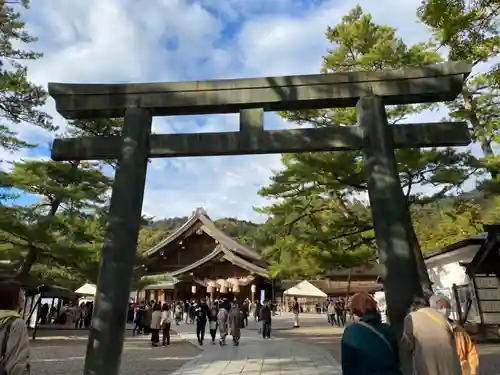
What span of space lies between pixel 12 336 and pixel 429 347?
311 cm

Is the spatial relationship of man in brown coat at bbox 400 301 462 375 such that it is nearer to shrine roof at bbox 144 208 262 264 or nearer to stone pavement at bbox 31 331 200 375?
stone pavement at bbox 31 331 200 375

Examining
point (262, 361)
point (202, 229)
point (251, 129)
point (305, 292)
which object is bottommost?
point (262, 361)

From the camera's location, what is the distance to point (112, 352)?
16.4 ft

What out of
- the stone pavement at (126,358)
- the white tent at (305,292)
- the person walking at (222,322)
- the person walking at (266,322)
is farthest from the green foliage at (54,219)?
the white tent at (305,292)

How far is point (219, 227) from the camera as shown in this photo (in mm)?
44094

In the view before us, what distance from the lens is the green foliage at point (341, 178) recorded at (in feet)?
40.9

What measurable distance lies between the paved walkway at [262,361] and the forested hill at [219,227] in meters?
10.4

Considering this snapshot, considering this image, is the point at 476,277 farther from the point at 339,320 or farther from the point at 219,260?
the point at 219,260

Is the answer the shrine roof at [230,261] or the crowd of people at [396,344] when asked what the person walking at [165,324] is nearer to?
the crowd of people at [396,344]

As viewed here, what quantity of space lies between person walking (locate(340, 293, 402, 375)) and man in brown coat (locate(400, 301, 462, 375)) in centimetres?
22

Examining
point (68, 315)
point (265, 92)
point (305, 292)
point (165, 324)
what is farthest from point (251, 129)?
point (68, 315)

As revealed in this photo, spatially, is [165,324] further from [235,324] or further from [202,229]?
[202,229]

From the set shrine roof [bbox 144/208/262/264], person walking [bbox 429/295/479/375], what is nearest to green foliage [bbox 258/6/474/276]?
person walking [bbox 429/295/479/375]

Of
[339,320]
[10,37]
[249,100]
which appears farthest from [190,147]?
[339,320]
